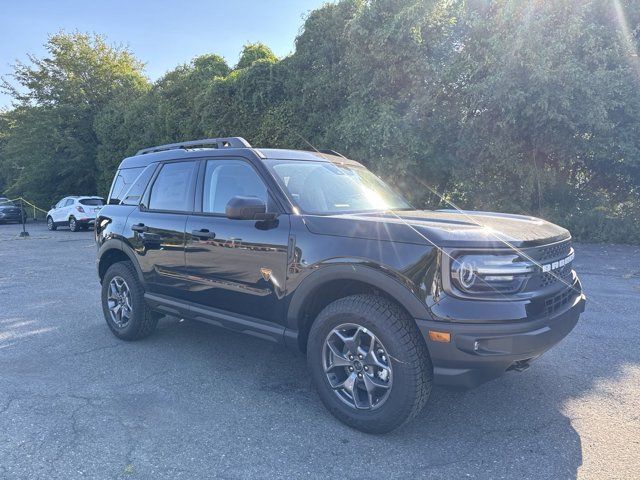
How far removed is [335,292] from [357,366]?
0.54 m

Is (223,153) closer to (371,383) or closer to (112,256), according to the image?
(112,256)

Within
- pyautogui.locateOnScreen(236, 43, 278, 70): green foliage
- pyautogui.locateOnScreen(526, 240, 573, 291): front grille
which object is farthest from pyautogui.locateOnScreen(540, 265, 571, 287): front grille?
pyautogui.locateOnScreen(236, 43, 278, 70): green foliage

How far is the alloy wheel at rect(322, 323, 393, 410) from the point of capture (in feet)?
9.78

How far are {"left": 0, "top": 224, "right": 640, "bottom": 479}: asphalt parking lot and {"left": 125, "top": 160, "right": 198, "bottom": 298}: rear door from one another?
0.77 m

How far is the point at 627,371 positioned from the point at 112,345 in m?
4.79

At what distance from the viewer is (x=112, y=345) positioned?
190 inches

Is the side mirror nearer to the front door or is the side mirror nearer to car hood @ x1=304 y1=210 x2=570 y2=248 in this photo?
the front door

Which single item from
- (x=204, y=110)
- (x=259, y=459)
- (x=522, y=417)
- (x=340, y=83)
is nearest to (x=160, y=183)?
(x=259, y=459)

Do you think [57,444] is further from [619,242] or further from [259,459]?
[619,242]

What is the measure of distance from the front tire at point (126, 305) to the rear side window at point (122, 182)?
2.53 feet

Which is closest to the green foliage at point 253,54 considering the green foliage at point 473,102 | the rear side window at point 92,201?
the green foliage at point 473,102

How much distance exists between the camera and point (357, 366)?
3072 mm

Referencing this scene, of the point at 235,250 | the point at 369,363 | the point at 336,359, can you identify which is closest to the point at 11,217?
the point at 235,250

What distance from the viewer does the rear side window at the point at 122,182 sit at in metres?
5.10
